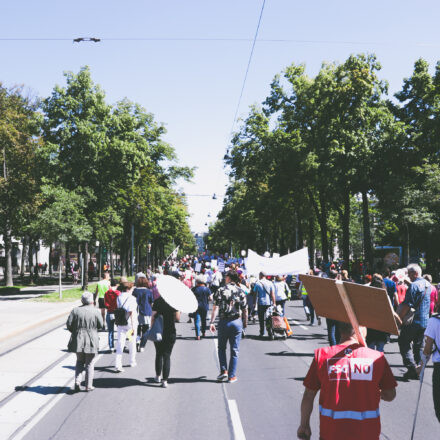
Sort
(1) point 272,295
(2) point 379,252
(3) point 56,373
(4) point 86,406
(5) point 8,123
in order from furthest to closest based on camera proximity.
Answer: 1. (2) point 379,252
2. (5) point 8,123
3. (1) point 272,295
4. (3) point 56,373
5. (4) point 86,406

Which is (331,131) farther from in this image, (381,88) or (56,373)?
(56,373)

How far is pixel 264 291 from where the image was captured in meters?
13.8

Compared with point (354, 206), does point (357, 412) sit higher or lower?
lower

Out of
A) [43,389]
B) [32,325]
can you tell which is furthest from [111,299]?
[32,325]

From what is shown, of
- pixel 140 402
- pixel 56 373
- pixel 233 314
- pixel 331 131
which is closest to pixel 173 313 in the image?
pixel 233 314

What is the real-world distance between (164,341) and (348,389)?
5.68m

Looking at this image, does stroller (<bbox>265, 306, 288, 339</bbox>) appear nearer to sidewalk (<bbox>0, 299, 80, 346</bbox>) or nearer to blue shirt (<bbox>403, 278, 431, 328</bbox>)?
blue shirt (<bbox>403, 278, 431, 328</bbox>)

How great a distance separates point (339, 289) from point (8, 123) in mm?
35959

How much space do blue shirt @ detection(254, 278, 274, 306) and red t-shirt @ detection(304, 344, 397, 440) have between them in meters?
10.5

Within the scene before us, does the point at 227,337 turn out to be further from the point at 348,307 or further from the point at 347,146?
the point at 347,146

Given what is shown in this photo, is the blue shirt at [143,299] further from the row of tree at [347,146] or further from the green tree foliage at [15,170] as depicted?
the green tree foliage at [15,170]

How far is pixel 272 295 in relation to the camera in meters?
13.8

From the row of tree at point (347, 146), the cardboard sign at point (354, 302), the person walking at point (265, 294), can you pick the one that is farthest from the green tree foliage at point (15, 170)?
the cardboard sign at point (354, 302)

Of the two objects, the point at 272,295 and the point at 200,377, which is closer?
the point at 200,377
